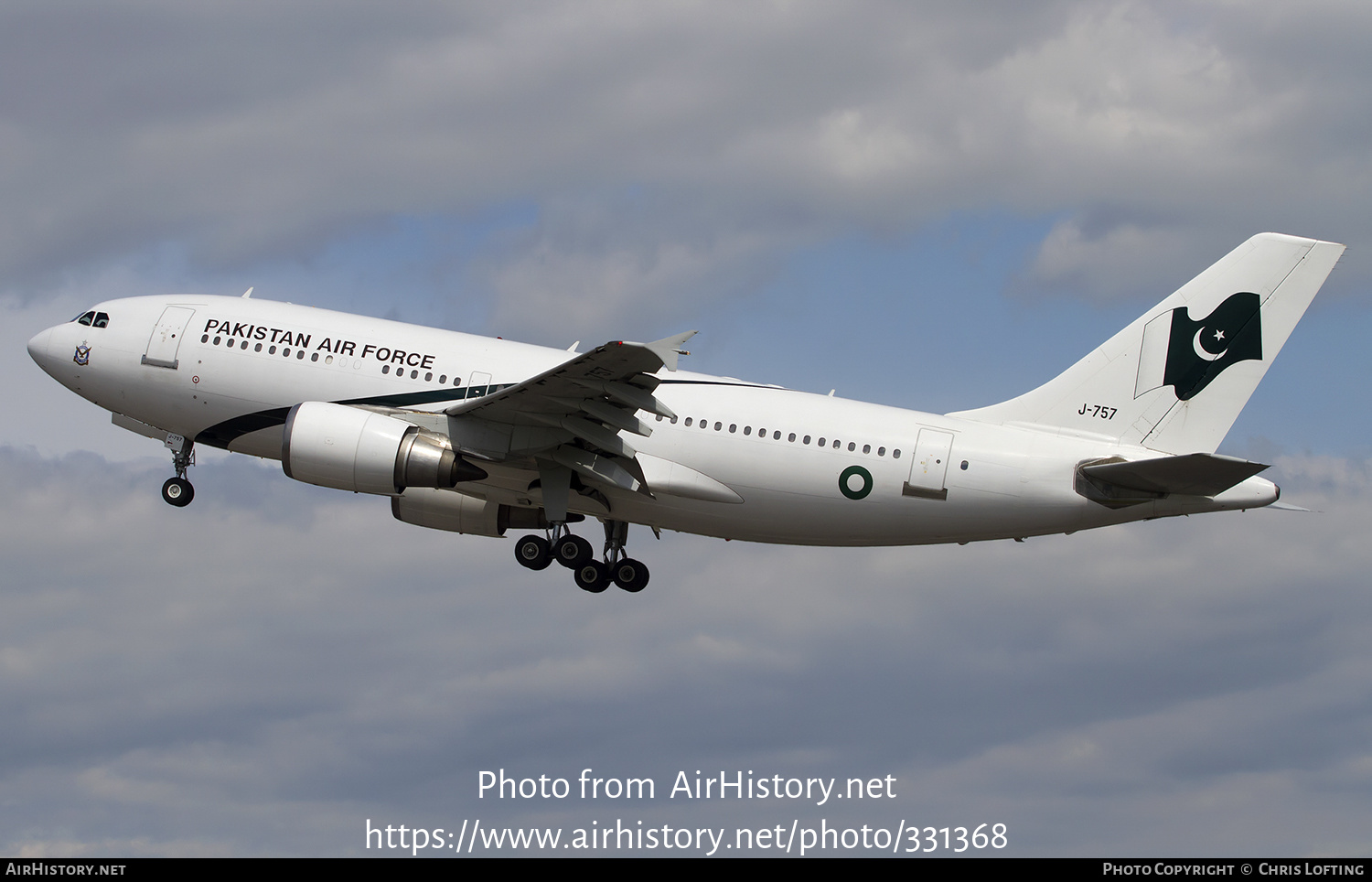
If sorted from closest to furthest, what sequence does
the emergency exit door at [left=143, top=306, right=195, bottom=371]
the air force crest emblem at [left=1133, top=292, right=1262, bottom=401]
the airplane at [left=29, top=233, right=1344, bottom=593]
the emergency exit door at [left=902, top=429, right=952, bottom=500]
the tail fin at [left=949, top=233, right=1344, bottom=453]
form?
the airplane at [left=29, top=233, right=1344, bottom=593]
the emergency exit door at [left=902, top=429, right=952, bottom=500]
the tail fin at [left=949, top=233, right=1344, bottom=453]
the air force crest emblem at [left=1133, top=292, right=1262, bottom=401]
the emergency exit door at [left=143, top=306, right=195, bottom=371]

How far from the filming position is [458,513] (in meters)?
39.5

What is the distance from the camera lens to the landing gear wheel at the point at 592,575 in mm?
38594

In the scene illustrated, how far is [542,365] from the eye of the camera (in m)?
36.1

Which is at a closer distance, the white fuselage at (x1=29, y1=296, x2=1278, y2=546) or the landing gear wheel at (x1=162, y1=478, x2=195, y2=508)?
the white fuselage at (x1=29, y1=296, x2=1278, y2=546)

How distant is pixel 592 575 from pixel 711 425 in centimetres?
596

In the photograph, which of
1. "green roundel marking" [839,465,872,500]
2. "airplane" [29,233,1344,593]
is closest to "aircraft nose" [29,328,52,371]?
"airplane" [29,233,1344,593]

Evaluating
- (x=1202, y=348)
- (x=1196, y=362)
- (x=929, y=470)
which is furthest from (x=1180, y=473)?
Answer: (x=929, y=470)

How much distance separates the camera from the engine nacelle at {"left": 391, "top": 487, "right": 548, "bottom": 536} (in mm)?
39375

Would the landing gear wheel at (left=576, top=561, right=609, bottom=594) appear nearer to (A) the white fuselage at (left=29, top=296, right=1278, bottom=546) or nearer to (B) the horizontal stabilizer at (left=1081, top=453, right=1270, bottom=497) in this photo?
(A) the white fuselage at (left=29, top=296, right=1278, bottom=546)

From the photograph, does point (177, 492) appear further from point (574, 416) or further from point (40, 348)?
point (574, 416)

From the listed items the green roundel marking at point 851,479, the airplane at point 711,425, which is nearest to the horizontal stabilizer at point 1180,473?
the airplane at point 711,425

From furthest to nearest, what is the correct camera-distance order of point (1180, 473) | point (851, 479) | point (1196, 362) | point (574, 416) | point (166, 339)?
1. point (166, 339)
2. point (1196, 362)
3. point (851, 479)
4. point (574, 416)
5. point (1180, 473)

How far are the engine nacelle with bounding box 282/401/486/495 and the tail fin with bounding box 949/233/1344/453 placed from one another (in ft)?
44.2

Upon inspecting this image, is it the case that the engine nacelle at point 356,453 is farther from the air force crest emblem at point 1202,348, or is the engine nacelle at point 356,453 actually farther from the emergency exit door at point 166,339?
the air force crest emblem at point 1202,348
